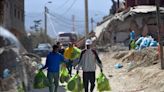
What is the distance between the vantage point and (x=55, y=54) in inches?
526

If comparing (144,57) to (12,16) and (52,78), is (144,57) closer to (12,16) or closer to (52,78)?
(52,78)

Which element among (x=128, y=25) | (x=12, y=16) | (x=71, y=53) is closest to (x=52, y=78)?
(x=71, y=53)

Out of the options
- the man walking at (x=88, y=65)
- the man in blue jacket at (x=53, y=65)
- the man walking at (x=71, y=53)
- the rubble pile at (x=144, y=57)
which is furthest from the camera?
the rubble pile at (x=144, y=57)

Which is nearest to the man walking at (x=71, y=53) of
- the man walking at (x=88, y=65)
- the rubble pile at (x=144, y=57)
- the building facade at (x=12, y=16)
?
the rubble pile at (x=144, y=57)

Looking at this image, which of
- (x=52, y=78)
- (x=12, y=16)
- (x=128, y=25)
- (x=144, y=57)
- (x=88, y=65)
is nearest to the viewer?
(x=88, y=65)

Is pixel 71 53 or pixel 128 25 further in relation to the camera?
pixel 128 25

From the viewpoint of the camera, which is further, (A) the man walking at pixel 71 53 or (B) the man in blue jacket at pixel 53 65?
(A) the man walking at pixel 71 53

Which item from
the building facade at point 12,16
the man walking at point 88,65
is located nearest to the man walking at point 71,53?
the man walking at point 88,65

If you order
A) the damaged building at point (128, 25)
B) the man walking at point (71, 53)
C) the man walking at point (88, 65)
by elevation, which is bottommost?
the damaged building at point (128, 25)

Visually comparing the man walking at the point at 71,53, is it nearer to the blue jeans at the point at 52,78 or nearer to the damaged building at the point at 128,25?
the blue jeans at the point at 52,78

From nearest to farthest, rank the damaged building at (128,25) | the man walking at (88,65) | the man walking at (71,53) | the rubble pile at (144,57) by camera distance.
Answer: the man walking at (88,65) → the man walking at (71,53) → the rubble pile at (144,57) → the damaged building at (128,25)

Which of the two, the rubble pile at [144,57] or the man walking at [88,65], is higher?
the man walking at [88,65]

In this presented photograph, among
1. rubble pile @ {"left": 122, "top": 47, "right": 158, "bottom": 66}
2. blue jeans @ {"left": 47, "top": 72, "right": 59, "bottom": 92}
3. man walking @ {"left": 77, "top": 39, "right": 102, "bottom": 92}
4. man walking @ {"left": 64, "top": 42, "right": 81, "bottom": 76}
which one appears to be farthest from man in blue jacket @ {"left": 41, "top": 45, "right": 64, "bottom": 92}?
rubble pile @ {"left": 122, "top": 47, "right": 158, "bottom": 66}

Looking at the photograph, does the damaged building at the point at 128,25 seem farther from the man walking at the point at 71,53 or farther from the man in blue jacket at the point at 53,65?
the man in blue jacket at the point at 53,65
